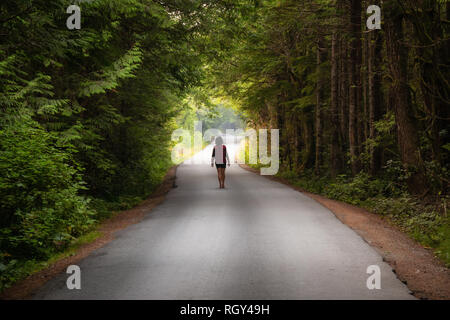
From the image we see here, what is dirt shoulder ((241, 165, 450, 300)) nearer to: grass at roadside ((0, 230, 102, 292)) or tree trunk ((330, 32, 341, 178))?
grass at roadside ((0, 230, 102, 292))

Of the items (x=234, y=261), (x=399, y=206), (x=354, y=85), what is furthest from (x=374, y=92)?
(x=234, y=261)

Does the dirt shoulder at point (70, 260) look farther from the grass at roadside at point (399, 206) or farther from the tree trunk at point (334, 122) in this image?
the tree trunk at point (334, 122)

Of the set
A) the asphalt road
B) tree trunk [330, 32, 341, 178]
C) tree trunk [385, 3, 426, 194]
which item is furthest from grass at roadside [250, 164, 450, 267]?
the asphalt road

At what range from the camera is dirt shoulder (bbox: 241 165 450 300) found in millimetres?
5926

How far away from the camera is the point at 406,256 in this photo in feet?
25.0

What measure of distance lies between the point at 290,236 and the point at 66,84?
7.79 metres

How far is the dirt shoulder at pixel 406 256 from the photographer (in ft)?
19.4

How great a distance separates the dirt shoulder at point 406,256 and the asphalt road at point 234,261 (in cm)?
25

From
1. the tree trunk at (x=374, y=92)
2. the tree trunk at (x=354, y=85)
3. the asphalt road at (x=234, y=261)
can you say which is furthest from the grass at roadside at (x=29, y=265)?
the tree trunk at (x=354, y=85)

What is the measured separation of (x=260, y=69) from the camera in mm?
24594

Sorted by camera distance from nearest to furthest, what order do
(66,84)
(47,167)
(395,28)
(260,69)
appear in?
1. (47,167)
2. (66,84)
3. (395,28)
4. (260,69)

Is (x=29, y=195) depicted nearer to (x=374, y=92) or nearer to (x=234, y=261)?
(x=234, y=261)
